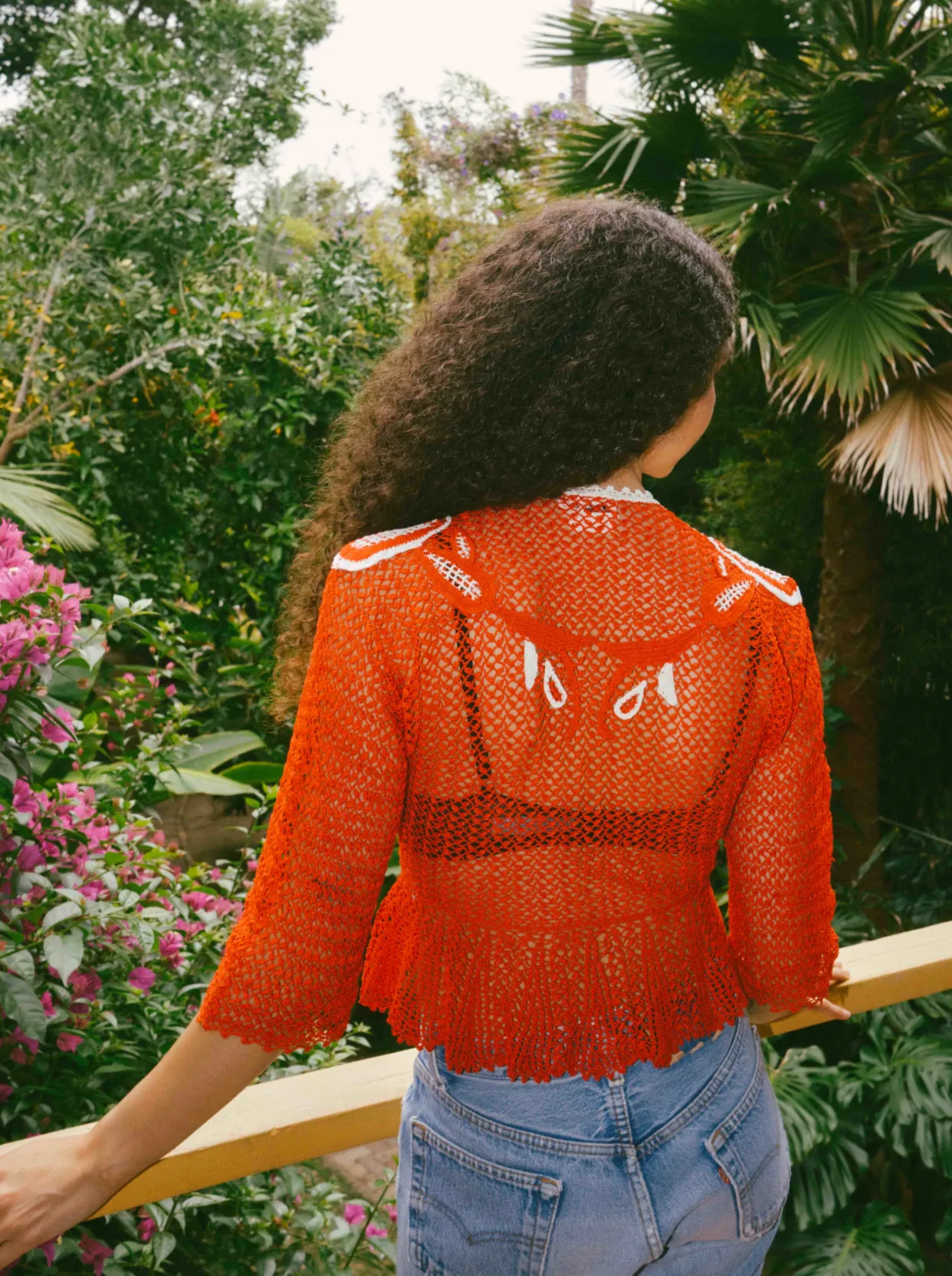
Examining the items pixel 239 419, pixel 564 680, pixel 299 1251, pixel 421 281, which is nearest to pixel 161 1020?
pixel 299 1251

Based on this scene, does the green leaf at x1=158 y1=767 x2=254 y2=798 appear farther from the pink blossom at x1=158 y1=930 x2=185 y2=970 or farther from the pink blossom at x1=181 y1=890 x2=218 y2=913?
the pink blossom at x1=158 y1=930 x2=185 y2=970

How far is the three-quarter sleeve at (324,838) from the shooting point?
0.77m

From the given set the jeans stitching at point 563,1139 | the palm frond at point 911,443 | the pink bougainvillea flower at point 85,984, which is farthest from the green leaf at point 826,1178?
the jeans stitching at point 563,1139

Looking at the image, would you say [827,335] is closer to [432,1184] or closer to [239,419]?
[239,419]

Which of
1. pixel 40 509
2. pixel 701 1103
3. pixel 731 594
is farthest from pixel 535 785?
pixel 40 509

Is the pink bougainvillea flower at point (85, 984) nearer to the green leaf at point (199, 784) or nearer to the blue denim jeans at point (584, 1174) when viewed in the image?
the blue denim jeans at point (584, 1174)

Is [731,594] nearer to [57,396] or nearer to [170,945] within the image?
[170,945]

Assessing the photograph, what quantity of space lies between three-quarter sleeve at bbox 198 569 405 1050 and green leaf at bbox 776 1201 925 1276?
2.44 metres

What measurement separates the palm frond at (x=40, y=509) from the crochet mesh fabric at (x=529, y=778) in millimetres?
2342

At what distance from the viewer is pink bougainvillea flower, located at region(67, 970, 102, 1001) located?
1.60 m

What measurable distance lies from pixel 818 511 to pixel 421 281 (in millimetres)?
5193

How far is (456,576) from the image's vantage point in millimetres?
793

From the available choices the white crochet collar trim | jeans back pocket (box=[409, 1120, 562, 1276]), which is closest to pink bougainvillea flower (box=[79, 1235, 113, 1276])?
jeans back pocket (box=[409, 1120, 562, 1276])

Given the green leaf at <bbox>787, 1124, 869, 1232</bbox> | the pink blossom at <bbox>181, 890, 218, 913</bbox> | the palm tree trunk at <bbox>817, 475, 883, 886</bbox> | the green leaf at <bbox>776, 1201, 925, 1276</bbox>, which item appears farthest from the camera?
the palm tree trunk at <bbox>817, 475, 883, 886</bbox>
